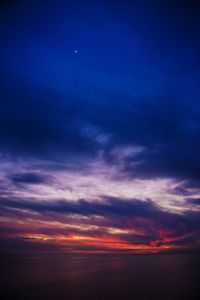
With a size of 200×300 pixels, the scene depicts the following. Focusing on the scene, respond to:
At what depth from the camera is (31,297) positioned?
5216 centimetres

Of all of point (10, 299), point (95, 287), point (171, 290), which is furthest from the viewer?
point (95, 287)

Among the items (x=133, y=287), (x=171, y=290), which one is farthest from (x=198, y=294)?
(x=133, y=287)

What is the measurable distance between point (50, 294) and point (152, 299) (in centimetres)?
2226

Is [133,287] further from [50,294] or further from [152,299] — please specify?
[50,294]

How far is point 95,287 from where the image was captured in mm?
65812

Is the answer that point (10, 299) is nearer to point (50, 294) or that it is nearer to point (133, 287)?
point (50, 294)

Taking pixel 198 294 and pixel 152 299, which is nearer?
pixel 152 299

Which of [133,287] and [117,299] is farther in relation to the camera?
[133,287]

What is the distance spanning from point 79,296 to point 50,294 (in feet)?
22.3

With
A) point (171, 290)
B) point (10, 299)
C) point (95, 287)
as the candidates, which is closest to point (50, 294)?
point (10, 299)

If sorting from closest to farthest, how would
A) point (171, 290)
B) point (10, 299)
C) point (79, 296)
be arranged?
point (10, 299)
point (79, 296)
point (171, 290)

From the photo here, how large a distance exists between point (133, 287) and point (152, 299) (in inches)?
630

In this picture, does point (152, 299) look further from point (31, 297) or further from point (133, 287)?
point (31, 297)

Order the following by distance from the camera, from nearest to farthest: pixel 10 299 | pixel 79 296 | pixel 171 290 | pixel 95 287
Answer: pixel 10 299 → pixel 79 296 → pixel 171 290 → pixel 95 287
